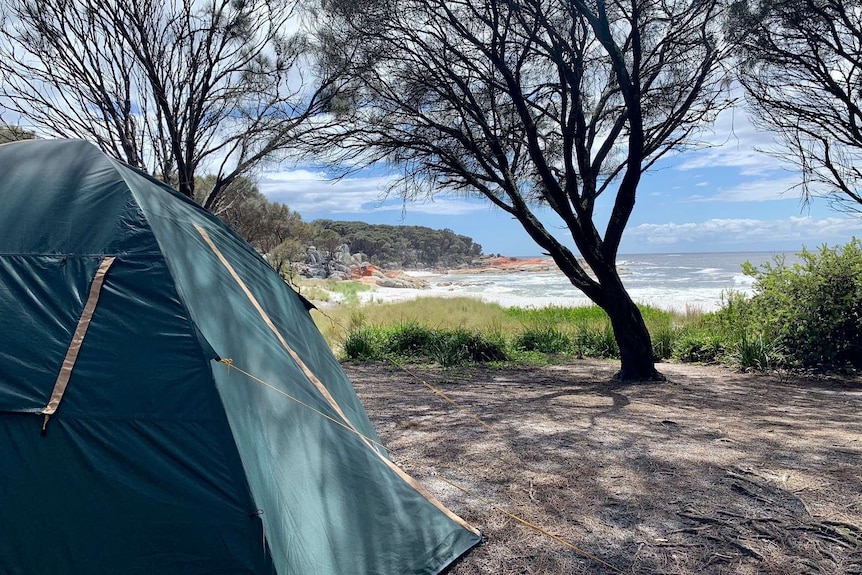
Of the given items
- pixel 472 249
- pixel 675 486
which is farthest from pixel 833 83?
pixel 472 249

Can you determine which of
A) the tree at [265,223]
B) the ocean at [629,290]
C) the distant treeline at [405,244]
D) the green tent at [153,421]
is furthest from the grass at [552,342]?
the distant treeline at [405,244]

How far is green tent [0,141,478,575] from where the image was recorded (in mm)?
2195

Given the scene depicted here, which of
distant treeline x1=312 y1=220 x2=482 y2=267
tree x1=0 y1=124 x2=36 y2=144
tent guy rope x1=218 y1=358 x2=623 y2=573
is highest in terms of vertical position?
distant treeline x1=312 y1=220 x2=482 y2=267

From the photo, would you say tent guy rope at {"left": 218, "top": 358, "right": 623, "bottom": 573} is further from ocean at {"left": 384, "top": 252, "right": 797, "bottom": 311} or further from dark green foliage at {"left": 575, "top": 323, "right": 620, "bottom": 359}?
ocean at {"left": 384, "top": 252, "right": 797, "bottom": 311}

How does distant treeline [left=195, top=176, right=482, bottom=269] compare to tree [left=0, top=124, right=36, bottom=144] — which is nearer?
tree [left=0, top=124, right=36, bottom=144]

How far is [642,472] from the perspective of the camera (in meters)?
3.85

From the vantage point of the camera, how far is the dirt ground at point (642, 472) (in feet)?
9.29

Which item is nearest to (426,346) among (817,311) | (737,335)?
(737,335)

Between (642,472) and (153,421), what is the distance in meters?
2.94

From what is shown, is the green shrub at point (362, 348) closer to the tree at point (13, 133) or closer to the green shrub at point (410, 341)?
the green shrub at point (410, 341)

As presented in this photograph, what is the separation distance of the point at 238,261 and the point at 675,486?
9.40ft

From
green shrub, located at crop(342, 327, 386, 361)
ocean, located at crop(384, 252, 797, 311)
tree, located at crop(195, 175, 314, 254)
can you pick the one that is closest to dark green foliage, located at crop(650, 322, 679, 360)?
ocean, located at crop(384, 252, 797, 311)

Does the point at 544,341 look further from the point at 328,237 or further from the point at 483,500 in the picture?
the point at 328,237

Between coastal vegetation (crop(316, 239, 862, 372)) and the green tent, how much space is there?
235 inches
